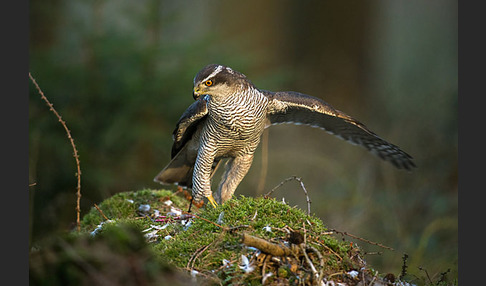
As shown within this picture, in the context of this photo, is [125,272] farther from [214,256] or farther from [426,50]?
[426,50]

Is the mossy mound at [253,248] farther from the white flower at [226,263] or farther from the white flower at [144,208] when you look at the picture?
the white flower at [144,208]

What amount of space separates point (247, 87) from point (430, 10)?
1800 centimetres

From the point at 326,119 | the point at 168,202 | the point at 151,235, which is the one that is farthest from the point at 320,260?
the point at 326,119

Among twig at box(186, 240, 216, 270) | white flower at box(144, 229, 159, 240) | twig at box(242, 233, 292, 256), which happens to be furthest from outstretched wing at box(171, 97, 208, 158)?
twig at box(242, 233, 292, 256)

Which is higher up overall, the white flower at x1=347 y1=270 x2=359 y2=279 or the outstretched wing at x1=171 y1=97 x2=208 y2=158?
the outstretched wing at x1=171 y1=97 x2=208 y2=158

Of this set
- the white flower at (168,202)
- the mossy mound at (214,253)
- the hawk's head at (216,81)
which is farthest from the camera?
the white flower at (168,202)

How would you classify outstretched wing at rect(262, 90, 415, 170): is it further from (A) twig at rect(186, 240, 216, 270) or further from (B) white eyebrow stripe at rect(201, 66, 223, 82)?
(A) twig at rect(186, 240, 216, 270)

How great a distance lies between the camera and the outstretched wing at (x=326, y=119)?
5.47 m

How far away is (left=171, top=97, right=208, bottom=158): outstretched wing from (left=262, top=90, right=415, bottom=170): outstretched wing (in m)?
0.73

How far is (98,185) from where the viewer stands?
7.84m

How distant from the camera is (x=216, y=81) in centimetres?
495

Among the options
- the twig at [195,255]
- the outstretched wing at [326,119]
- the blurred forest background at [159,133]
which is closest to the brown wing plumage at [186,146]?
the outstretched wing at [326,119]

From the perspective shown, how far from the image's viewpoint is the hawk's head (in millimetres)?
4875

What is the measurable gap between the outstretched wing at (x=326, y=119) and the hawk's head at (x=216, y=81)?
0.56m
